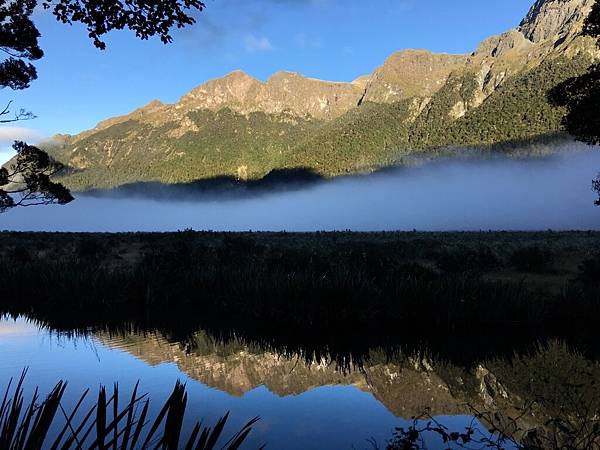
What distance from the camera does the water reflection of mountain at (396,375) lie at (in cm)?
824

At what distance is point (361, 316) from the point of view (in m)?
14.0

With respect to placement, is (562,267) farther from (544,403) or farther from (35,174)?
(35,174)

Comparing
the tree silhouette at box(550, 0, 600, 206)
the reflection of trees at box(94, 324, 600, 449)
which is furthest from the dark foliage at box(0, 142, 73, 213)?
the tree silhouette at box(550, 0, 600, 206)

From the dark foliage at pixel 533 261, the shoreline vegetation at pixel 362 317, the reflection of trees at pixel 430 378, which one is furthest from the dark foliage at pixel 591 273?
the reflection of trees at pixel 430 378

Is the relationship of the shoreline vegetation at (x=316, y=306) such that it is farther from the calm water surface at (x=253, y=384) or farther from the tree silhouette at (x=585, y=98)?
the tree silhouette at (x=585, y=98)

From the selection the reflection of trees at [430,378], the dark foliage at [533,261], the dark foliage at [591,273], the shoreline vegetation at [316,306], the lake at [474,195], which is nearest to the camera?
the reflection of trees at [430,378]

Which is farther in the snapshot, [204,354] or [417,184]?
[417,184]

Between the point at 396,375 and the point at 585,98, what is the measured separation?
13511mm

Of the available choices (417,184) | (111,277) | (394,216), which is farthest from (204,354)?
(417,184)

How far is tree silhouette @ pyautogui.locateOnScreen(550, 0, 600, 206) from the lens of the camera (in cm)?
1772

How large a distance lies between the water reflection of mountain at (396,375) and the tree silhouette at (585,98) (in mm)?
10183

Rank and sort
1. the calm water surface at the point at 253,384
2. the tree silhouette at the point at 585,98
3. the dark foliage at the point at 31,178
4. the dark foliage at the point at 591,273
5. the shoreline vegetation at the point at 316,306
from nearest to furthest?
the calm water surface at the point at 253,384 < the shoreline vegetation at the point at 316,306 < the tree silhouette at the point at 585,98 < the dark foliage at the point at 591,273 < the dark foliage at the point at 31,178

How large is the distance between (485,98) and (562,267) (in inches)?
6287

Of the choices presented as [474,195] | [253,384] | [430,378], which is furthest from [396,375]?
[474,195]
